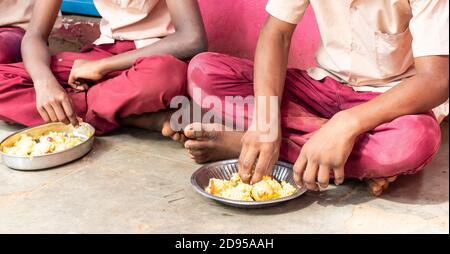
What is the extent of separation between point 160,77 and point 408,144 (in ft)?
3.60

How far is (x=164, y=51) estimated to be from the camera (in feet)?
8.13

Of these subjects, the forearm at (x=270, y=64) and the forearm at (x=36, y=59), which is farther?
the forearm at (x=36, y=59)

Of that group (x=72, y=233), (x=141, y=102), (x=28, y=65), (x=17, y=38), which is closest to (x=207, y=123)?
(x=141, y=102)

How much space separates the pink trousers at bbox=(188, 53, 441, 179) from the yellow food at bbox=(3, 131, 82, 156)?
0.63m

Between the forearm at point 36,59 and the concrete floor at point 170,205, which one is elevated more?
the forearm at point 36,59

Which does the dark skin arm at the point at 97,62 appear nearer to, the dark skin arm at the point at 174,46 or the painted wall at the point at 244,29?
the dark skin arm at the point at 174,46

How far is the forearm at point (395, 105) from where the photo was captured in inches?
70.1

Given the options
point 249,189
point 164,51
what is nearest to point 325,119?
point 249,189

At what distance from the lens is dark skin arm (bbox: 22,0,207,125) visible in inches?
95.8

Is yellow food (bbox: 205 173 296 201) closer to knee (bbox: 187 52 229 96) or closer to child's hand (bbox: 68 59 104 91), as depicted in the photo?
knee (bbox: 187 52 229 96)

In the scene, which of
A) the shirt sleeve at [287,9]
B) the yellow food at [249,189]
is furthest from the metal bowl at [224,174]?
the shirt sleeve at [287,9]

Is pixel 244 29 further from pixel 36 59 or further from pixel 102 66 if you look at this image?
pixel 36 59

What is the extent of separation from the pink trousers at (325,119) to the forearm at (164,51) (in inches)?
5.7
